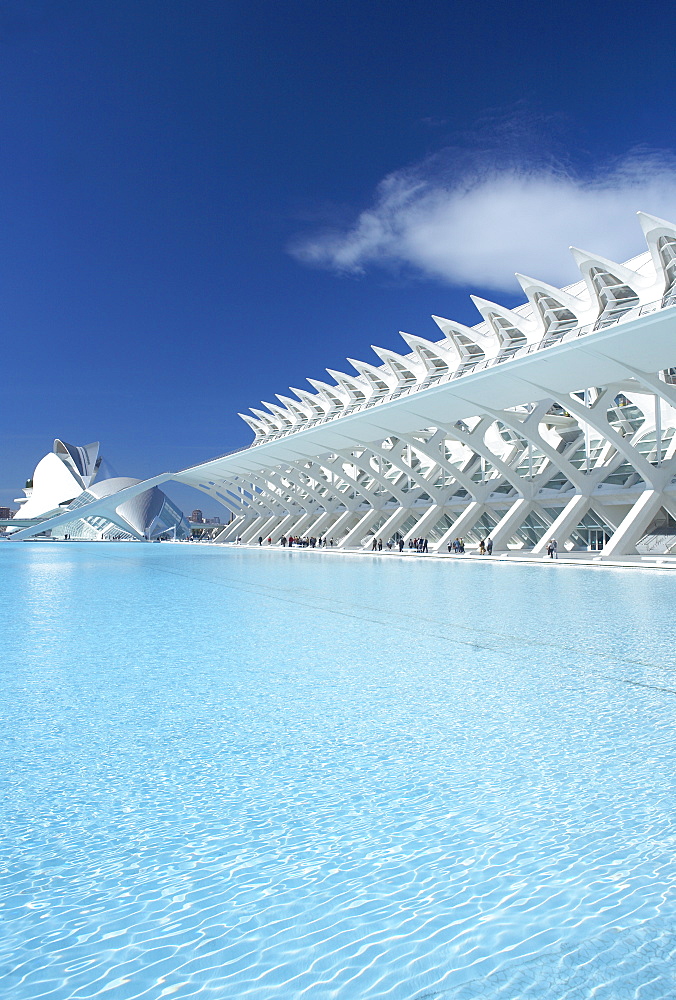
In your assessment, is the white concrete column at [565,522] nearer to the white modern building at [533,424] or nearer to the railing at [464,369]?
the white modern building at [533,424]

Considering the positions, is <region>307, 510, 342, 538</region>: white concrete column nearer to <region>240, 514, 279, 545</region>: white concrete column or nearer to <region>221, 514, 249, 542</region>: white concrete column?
<region>240, 514, 279, 545</region>: white concrete column

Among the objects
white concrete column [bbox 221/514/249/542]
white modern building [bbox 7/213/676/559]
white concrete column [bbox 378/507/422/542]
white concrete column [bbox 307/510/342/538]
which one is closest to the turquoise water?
white modern building [bbox 7/213/676/559]

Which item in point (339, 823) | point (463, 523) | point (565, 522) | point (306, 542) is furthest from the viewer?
point (306, 542)

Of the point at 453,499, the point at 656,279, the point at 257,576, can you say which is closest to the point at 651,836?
the point at 257,576

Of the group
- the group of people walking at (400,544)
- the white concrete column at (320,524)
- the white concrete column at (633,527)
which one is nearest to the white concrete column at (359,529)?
the group of people walking at (400,544)

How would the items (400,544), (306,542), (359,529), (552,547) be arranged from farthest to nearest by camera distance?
(306,542), (359,529), (400,544), (552,547)

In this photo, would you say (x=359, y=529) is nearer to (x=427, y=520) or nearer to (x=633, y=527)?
(x=427, y=520)

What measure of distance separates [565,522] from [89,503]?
119 ft

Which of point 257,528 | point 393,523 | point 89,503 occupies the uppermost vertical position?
Result: point 89,503

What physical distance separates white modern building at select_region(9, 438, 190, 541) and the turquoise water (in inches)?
1617

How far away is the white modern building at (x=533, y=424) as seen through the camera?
18.0 metres

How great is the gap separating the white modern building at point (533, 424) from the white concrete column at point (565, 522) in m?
0.06

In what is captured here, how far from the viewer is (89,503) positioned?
48812mm

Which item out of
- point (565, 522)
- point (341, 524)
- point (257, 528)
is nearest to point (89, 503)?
point (257, 528)
